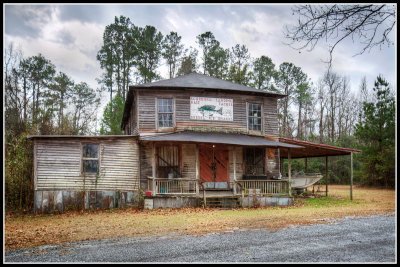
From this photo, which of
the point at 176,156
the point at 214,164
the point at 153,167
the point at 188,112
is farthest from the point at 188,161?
the point at 188,112

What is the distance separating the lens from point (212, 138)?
1445 cm

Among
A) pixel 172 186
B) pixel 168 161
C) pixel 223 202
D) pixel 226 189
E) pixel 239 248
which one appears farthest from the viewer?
pixel 168 161

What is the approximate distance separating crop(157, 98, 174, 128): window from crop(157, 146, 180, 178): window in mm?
1288

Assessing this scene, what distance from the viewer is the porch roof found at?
44.6 feet

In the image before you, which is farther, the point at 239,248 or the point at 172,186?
the point at 172,186

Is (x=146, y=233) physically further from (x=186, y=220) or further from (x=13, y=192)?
(x=13, y=192)

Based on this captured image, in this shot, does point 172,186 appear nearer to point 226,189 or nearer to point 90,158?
point 226,189

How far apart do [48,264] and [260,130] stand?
45.4 feet

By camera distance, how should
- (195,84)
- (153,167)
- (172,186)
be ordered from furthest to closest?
(195,84)
(172,186)
(153,167)

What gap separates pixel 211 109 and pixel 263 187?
4.92 metres

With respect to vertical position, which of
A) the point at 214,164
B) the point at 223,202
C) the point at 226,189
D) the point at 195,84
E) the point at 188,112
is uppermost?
the point at 195,84

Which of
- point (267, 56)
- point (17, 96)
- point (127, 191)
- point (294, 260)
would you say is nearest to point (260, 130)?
point (127, 191)

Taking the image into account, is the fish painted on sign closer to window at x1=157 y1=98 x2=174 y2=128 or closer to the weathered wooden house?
the weathered wooden house

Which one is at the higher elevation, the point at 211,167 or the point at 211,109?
the point at 211,109
